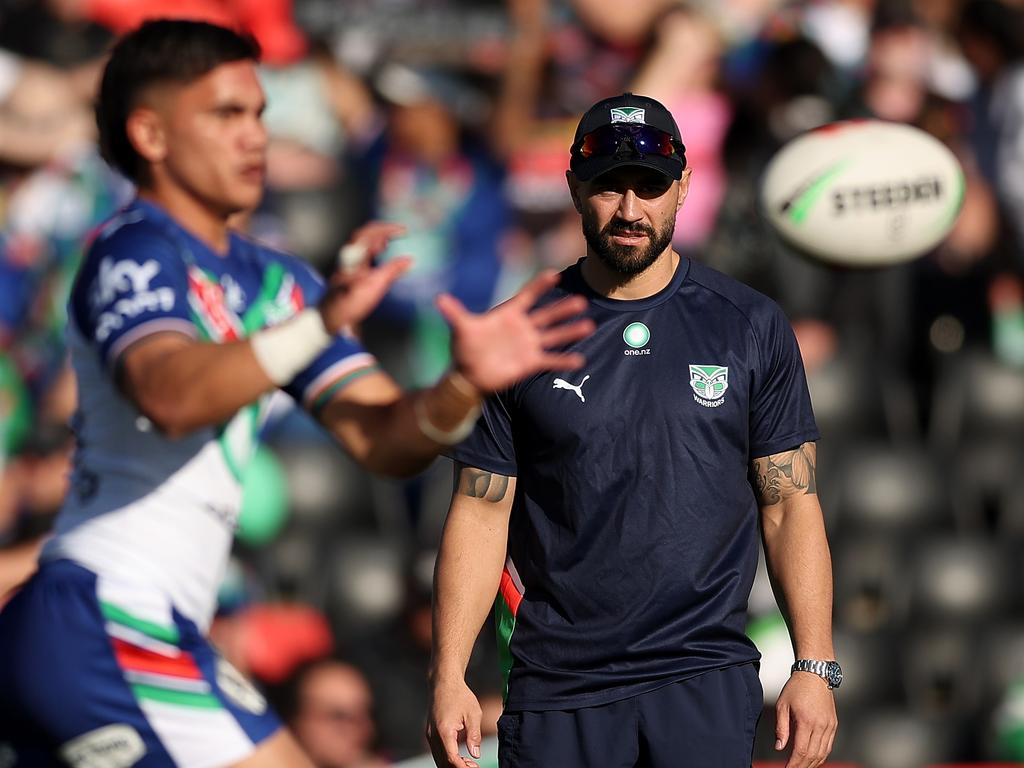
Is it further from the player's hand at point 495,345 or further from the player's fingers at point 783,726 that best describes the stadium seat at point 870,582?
the player's hand at point 495,345

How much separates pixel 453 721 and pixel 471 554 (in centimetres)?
40

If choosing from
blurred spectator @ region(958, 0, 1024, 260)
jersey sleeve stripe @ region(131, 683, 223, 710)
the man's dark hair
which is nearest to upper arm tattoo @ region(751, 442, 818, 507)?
jersey sleeve stripe @ region(131, 683, 223, 710)

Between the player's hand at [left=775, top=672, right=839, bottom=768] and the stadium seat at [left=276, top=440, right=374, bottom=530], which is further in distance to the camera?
the stadium seat at [left=276, top=440, right=374, bottom=530]

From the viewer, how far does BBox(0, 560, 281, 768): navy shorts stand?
3047mm

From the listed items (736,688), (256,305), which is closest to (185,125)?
(256,305)

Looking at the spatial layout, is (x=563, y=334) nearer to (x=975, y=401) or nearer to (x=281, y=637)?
(x=281, y=637)

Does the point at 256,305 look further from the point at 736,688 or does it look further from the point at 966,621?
the point at 966,621

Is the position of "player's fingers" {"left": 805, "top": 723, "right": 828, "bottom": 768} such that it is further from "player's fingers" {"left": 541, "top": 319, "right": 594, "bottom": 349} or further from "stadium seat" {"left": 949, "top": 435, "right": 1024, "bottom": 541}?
"stadium seat" {"left": 949, "top": 435, "right": 1024, "bottom": 541}

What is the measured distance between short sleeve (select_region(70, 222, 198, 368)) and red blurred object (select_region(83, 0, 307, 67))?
3.84 m

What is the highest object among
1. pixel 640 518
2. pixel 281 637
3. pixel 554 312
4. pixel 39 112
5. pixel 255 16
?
pixel 255 16

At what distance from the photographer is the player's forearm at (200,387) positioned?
2.79m

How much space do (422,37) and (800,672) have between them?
422 cm

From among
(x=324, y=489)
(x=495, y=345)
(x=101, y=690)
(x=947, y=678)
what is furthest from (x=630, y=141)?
(x=947, y=678)

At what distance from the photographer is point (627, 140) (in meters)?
3.54
